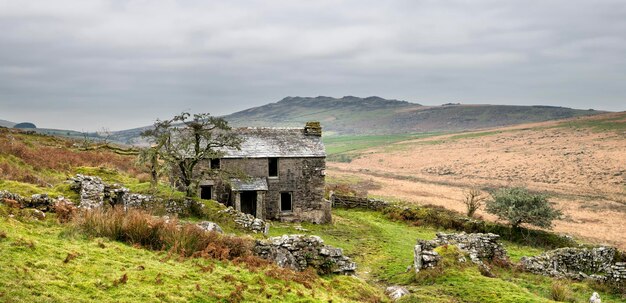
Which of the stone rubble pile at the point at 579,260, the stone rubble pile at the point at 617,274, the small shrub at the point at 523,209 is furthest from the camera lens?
the small shrub at the point at 523,209

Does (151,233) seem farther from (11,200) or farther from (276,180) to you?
(276,180)

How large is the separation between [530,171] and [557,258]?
59571 millimetres

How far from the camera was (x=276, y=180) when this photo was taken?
110 feet

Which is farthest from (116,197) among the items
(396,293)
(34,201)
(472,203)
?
(472,203)

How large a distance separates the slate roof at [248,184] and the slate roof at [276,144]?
1.74 m

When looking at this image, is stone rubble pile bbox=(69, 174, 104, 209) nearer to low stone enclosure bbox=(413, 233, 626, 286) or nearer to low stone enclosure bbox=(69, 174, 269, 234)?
low stone enclosure bbox=(69, 174, 269, 234)

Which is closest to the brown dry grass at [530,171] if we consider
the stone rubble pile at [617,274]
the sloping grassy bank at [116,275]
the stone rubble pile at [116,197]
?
the stone rubble pile at [617,274]

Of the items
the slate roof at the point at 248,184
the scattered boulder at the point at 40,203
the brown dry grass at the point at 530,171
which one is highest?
the scattered boulder at the point at 40,203

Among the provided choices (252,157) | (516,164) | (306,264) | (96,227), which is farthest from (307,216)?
(516,164)

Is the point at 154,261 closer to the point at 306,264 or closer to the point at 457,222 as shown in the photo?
the point at 306,264

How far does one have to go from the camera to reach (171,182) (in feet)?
105

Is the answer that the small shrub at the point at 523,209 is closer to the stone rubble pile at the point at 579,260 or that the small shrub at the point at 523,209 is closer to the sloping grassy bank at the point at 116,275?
the stone rubble pile at the point at 579,260

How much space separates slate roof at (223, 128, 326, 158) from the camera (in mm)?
33062

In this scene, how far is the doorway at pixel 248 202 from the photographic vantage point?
109 ft
